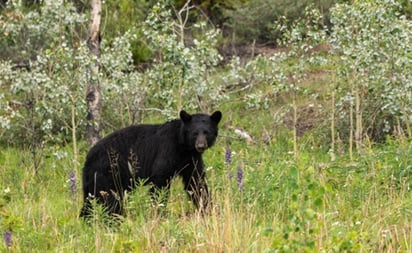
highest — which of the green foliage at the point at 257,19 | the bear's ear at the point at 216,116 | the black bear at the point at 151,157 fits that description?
the green foliage at the point at 257,19

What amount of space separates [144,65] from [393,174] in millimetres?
10318

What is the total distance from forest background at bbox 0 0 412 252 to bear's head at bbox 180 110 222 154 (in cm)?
30

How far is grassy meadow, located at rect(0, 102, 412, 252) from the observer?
554 centimetres

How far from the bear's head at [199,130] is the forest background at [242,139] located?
11.7 inches

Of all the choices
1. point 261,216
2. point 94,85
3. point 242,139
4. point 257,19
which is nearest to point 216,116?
point 261,216

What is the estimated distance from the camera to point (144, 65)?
17781 millimetres

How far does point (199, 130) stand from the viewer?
912 cm

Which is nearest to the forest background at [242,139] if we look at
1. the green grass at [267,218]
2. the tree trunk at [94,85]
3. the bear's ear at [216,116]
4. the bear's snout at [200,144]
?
the green grass at [267,218]

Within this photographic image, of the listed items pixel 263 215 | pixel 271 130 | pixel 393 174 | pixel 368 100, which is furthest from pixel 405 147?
pixel 271 130

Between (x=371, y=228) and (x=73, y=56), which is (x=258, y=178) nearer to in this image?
(x=371, y=228)

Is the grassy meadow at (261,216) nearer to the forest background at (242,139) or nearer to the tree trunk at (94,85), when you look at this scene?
the forest background at (242,139)

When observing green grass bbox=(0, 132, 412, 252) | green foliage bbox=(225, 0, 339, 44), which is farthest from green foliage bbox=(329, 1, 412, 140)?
green foliage bbox=(225, 0, 339, 44)

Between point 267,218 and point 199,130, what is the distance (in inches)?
82.0

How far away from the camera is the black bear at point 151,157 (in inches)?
347
